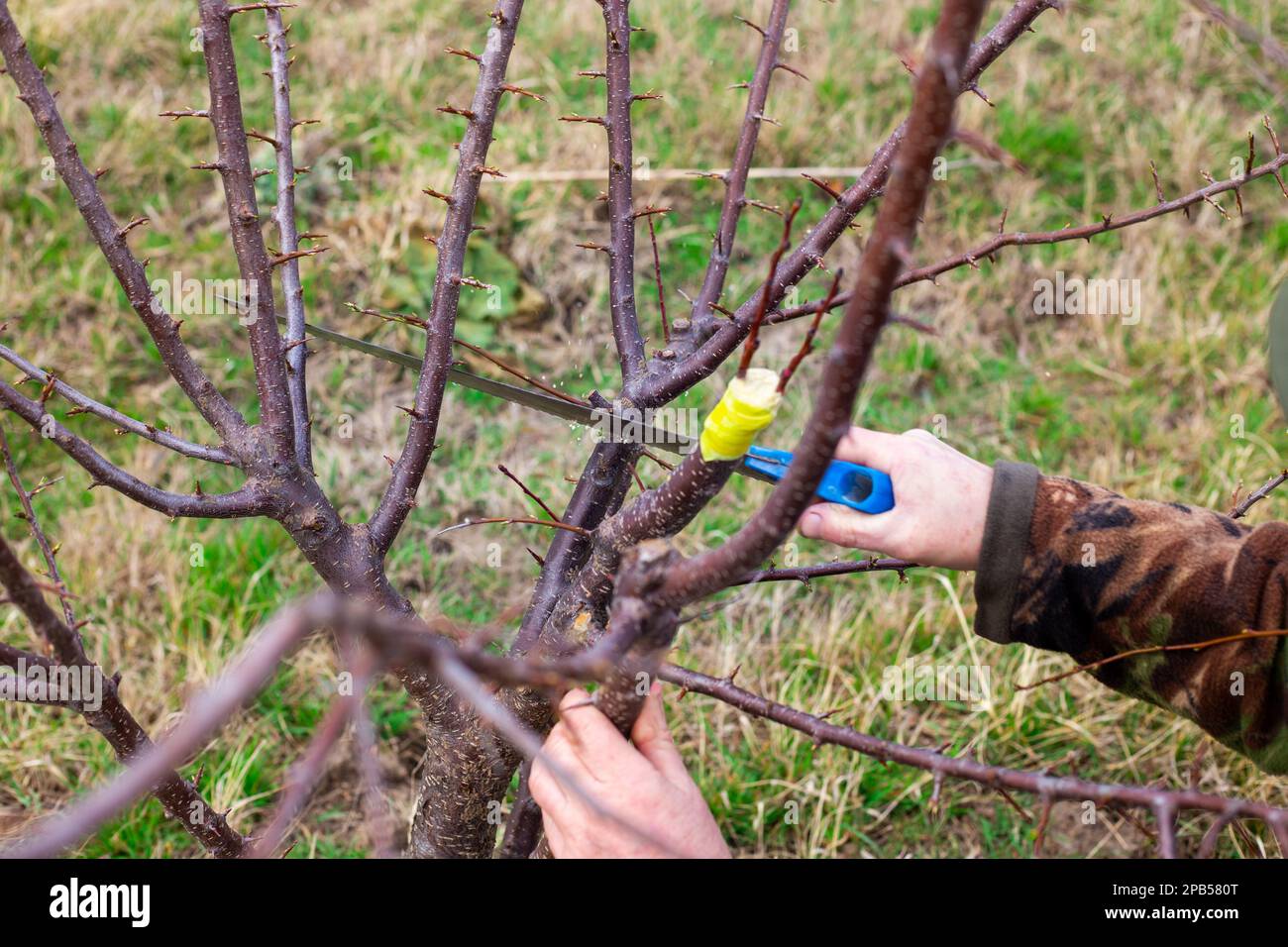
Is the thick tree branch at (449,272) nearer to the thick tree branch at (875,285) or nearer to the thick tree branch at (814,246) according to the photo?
the thick tree branch at (814,246)

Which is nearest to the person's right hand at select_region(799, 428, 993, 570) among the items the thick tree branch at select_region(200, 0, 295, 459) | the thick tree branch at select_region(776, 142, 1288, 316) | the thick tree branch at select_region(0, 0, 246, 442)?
the thick tree branch at select_region(776, 142, 1288, 316)

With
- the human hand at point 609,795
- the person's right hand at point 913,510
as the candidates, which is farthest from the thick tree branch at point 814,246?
the human hand at point 609,795

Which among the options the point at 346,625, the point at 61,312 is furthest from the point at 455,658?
the point at 61,312

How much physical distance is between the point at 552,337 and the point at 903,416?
127 centimetres

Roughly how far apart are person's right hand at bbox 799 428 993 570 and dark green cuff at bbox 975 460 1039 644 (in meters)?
0.02

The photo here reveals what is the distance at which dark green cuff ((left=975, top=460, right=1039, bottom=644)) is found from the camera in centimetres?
152

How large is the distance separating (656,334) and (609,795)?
266 centimetres

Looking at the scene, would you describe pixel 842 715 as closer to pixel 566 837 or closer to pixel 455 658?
pixel 566 837

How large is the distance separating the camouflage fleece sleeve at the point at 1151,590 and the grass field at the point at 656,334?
2.74 ft

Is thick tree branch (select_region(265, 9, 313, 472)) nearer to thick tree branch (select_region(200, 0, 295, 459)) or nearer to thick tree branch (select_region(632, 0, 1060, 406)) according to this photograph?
thick tree branch (select_region(200, 0, 295, 459))

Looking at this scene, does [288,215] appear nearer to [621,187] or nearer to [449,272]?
[449,272]

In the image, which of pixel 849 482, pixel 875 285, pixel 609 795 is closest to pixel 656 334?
pixel 849 482

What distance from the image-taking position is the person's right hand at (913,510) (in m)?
1.50

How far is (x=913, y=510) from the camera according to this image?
59.7 inches
